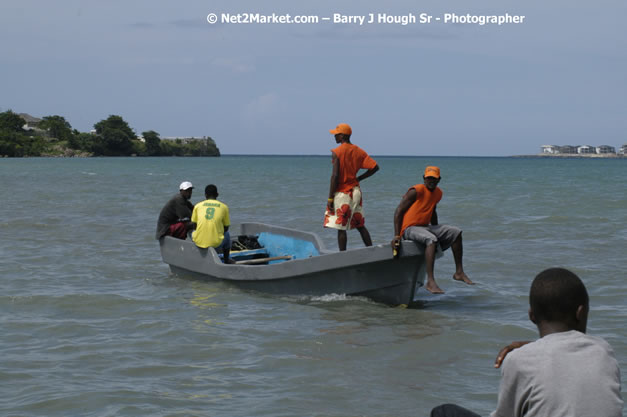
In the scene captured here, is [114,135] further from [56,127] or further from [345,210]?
[345,210]

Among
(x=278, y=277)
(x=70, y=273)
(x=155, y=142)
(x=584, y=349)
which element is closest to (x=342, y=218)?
(x=278, y=277)

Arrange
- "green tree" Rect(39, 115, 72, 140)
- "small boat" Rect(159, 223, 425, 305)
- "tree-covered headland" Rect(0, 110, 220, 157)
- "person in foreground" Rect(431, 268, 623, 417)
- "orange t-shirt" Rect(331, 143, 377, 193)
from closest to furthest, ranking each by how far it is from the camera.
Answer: "person in foreground" Rect(431, 268, 623, 417) < "small boat" Rect(159, 223, 425, 305) < "orange t-shirt" Rect(331, 143, 377, 193) < "tree-covered headland" Rect(0, 110, 220, 157) < "green tree" Rect(39, 115, 72, 140)

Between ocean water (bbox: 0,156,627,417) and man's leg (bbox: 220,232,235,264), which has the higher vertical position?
man's leg (bbox: 220,232,235,264)

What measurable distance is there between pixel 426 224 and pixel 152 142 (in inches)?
7098

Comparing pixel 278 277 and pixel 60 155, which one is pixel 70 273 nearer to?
pixel 278 277

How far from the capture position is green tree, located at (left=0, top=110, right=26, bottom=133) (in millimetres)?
145000

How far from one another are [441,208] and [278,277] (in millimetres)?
19767

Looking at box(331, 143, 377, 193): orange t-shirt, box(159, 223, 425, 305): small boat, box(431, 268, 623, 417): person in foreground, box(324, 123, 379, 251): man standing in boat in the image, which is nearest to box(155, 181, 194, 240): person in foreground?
box(159, 223, 425, 305): small boat

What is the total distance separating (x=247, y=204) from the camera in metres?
30.4

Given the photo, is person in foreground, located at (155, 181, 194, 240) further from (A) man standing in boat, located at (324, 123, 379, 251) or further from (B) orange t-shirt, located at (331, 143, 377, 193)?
(B) orange t-shirt, located at (331, 143, 377, 193)

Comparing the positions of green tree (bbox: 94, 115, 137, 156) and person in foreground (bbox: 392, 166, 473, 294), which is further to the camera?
green tree (bbox: 94, 115, 137, 156)

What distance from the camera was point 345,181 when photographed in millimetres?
9547

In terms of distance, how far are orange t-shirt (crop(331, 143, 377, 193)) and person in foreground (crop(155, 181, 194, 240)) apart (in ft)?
10.2

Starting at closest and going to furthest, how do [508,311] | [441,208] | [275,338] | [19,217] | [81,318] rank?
[275,338]
[81,318]
[508,311]
[19,217]
[441,208]
